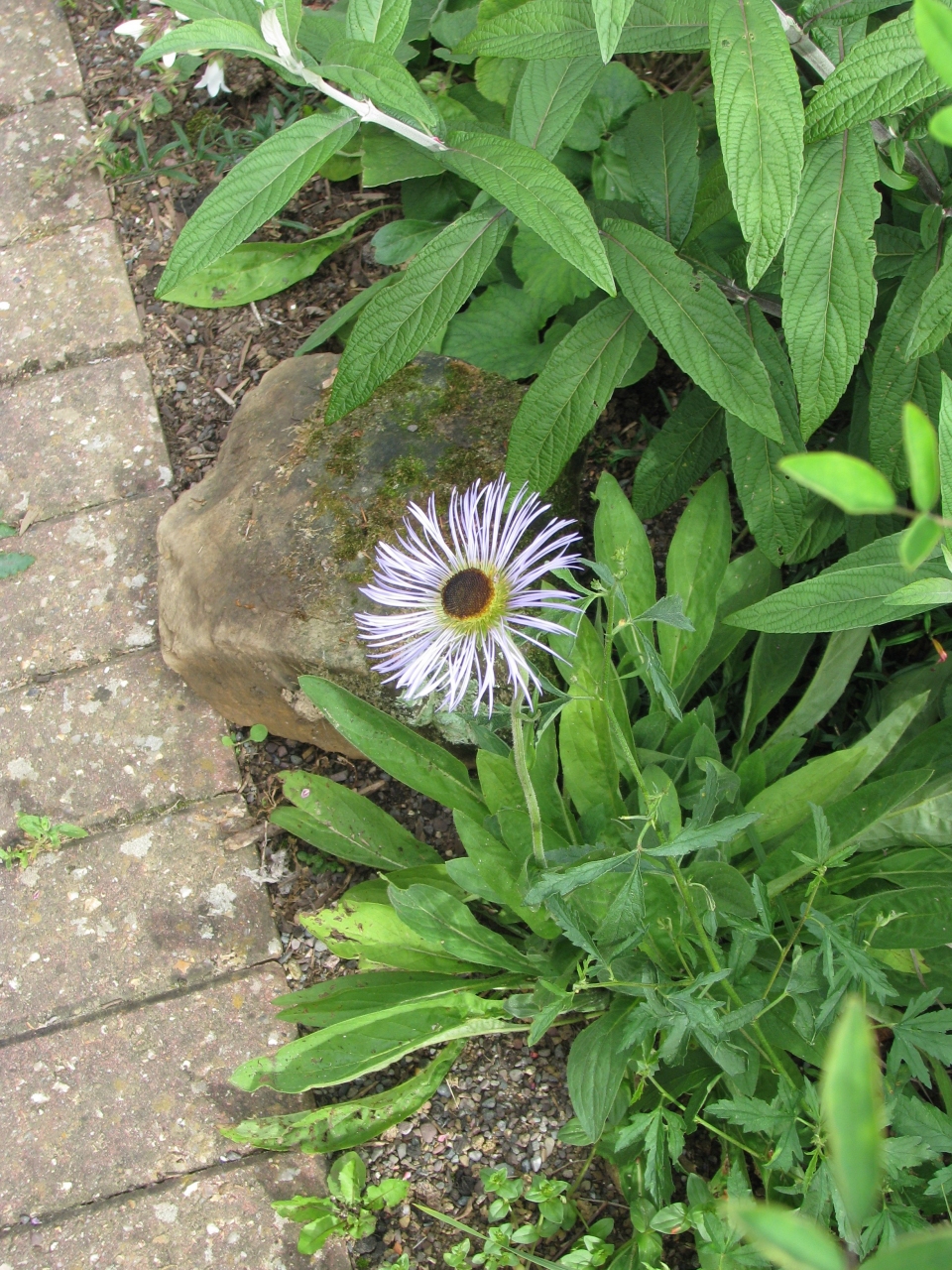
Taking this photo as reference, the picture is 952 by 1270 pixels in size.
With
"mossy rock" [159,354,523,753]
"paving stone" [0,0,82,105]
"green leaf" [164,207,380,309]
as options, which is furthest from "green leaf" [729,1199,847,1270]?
"paving stone" [0,0,82,105]

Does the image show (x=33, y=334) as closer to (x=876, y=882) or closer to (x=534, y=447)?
(x=534, y=447)

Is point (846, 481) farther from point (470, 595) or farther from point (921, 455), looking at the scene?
point (470, 595)

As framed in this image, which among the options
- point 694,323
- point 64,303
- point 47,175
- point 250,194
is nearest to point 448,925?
point 694,323

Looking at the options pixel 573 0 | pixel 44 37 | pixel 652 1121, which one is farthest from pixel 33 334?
pixel 652 1121

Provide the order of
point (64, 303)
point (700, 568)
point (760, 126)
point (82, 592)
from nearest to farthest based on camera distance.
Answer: point (760, 126), point (700, 568), point (82, 592), point (64, 303)

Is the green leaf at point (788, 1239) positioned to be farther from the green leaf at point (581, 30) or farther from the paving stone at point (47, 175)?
the paving stone at point (47, 175)

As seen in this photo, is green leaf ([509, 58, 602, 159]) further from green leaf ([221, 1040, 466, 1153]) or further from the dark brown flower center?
green leaf ([221, 1040, 466, 1153])
